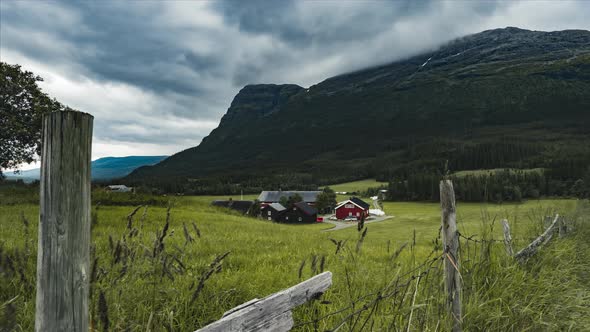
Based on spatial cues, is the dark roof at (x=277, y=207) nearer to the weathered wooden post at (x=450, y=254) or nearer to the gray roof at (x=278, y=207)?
the gray roof at (x=278, y=207)

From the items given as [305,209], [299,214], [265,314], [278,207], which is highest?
[265,314]

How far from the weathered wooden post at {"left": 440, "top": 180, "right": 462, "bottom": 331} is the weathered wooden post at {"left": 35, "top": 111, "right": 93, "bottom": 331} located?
318 cm

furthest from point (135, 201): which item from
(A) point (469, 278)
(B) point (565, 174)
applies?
(B) point (565, 174)

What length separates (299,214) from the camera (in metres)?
79.6

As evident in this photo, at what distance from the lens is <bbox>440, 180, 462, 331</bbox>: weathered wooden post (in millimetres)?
3375

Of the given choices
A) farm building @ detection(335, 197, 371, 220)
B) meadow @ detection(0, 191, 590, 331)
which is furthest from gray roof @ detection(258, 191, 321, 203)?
meadow @ detection(0, 191, 590, 331)

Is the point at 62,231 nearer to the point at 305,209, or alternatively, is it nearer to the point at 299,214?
the point at 299,214

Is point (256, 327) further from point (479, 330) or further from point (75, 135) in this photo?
point (479, 330)

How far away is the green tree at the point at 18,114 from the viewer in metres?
20.4

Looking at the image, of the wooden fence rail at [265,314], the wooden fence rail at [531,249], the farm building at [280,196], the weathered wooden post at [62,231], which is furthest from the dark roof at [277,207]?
the weathered wooden post at [62,231]

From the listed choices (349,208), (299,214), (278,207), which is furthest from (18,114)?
(349,208)

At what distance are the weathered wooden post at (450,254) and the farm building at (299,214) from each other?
75784 millimetres

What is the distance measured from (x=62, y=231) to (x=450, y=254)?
3.42 meters

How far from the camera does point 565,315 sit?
12.9 ft
